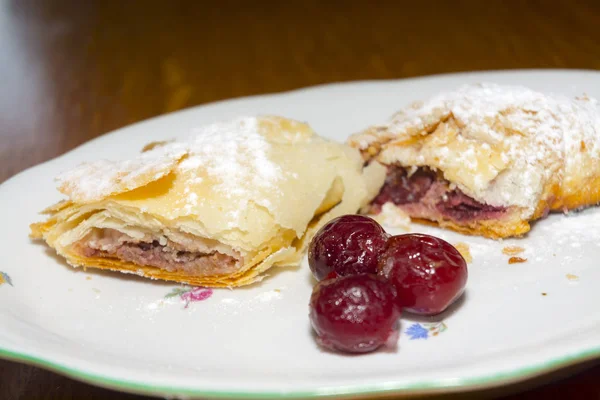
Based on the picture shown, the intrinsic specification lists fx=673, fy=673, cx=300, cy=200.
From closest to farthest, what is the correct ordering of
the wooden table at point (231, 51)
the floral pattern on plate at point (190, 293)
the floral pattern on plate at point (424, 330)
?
the floral pattern on plate at point (424, 330) < the floral pattern on plate at point (190, 293) < the wooden table at point (231, 51)

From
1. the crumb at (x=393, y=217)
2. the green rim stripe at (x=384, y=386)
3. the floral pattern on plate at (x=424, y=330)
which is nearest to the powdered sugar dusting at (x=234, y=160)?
the crumb at (x=393, y=217)

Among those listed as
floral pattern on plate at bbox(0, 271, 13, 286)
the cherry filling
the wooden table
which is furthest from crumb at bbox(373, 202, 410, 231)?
the wooden table

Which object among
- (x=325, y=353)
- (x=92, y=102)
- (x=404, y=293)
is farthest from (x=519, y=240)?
(x=92, y=102)

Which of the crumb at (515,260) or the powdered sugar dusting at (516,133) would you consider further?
the powdered sugar dusting at (516,133)

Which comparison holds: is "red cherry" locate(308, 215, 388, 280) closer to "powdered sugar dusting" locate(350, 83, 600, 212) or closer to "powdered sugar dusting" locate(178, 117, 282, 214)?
"powdered sugar dusting" locate(178, 117, 282, 214)

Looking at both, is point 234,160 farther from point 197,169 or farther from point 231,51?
point 231,51

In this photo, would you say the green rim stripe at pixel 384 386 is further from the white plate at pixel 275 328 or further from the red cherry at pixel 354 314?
the red cherry at pixel 354 314

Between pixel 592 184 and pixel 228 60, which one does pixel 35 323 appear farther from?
pixel 228 60

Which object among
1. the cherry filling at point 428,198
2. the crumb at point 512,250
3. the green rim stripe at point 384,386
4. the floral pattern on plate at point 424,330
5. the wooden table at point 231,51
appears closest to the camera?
the green rim stripe at point 384,386
